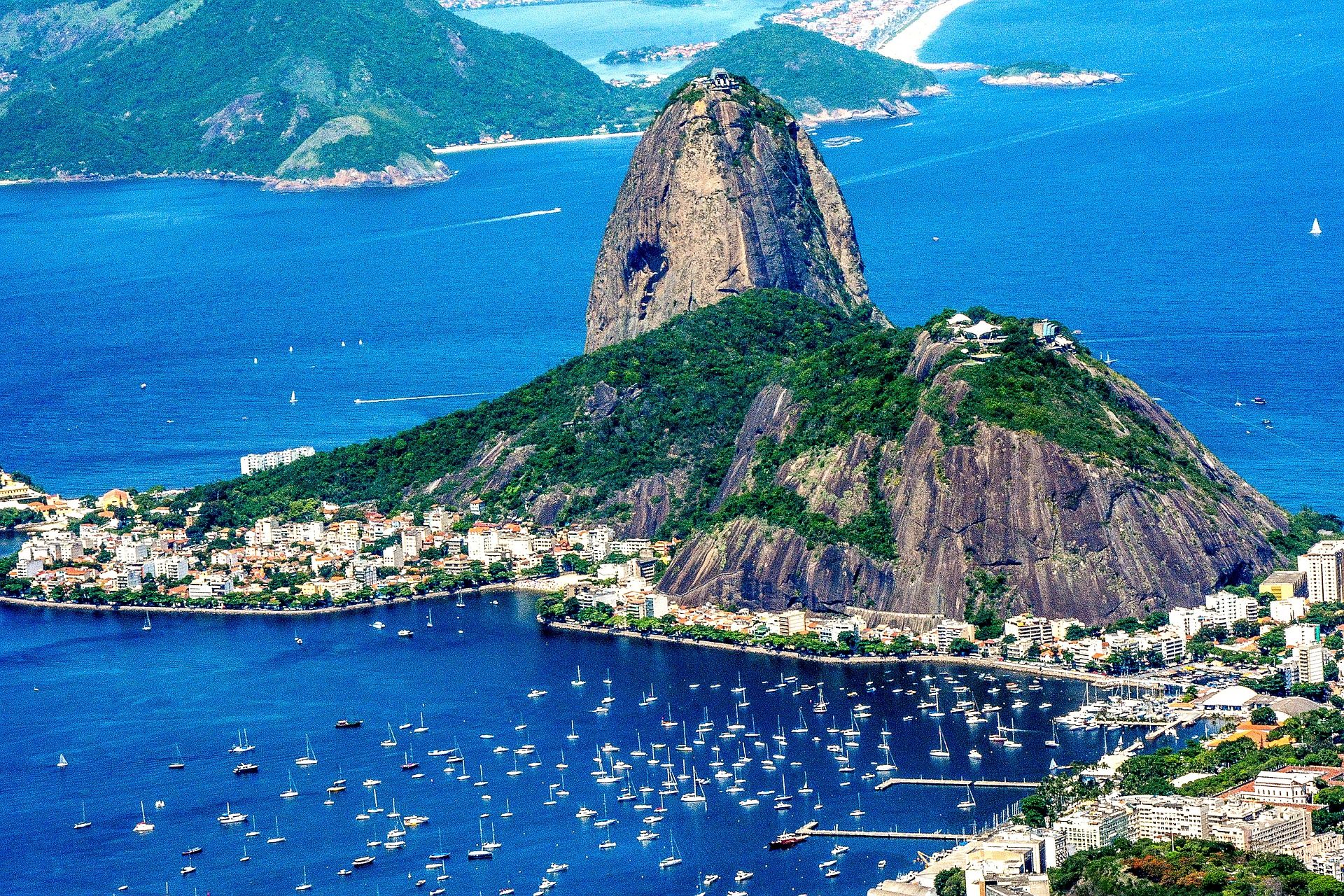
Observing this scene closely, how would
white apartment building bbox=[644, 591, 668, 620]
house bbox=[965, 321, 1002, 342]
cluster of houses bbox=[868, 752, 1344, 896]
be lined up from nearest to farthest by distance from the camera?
cluster of houses bbox=[868, 752, 1344, 896] → white apartment building bbox=[644, 591, 668, 620] → house bbox=[965, 321, 1002, 342]

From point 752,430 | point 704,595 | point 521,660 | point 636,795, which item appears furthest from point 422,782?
point 752,430

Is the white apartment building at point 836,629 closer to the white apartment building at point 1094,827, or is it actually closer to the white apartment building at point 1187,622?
the white apartment building at point 1187,622

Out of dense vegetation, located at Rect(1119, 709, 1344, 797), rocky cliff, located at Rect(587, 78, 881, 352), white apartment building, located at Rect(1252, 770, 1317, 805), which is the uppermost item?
rocky cliff, located at Rect(587, 78, 881, 352)

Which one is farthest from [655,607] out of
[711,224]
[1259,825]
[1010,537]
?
[1259,825]

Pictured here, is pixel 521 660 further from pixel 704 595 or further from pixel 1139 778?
pixel 1139 778

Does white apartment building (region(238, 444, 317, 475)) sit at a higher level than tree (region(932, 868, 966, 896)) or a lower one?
higher

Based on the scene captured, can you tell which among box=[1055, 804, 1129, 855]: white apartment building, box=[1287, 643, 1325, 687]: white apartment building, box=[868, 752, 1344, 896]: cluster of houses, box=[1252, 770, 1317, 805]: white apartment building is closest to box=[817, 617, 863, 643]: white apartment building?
box=[1287, 643, 1325, 687]: white apartment building

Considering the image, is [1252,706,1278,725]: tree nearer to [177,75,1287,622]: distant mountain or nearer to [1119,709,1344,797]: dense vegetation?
[1119,709,1344,797]: dense vegetation
